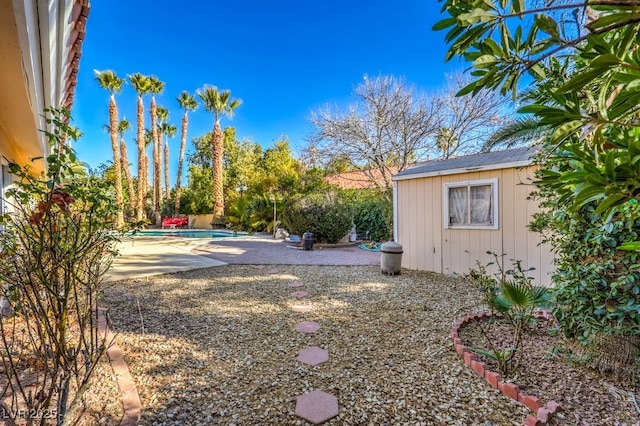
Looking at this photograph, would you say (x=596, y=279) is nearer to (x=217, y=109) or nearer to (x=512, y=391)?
(x=512, y=391)

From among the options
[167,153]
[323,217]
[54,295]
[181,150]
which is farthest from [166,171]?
[54,295]

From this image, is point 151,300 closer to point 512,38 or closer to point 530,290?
point 530,290

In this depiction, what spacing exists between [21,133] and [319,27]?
12.4m

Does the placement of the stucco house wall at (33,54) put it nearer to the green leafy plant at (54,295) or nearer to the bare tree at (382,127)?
the green leafy plant at (54,295)

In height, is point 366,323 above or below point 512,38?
below

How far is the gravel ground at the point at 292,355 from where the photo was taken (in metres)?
2.26

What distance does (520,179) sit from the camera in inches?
226

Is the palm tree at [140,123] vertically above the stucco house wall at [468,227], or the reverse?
the palm tree at [140,123]

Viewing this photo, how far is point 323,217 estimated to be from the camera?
12.2m

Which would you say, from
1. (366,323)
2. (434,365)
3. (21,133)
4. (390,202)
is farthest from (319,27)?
(434,365)

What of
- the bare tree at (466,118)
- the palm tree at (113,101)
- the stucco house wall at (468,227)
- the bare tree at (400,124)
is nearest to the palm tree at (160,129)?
the palm tree at (113,101)

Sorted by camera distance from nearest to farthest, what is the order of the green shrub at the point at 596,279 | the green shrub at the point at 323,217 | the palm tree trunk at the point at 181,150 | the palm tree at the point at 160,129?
the green shrub at the point at 596,279
the green shrub at the point at 323,217
the palm tree trunk at the point at 181,150
the palm tree at the point at 160,129

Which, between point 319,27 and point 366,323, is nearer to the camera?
point 366,323

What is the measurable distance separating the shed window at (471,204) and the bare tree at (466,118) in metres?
8.10
